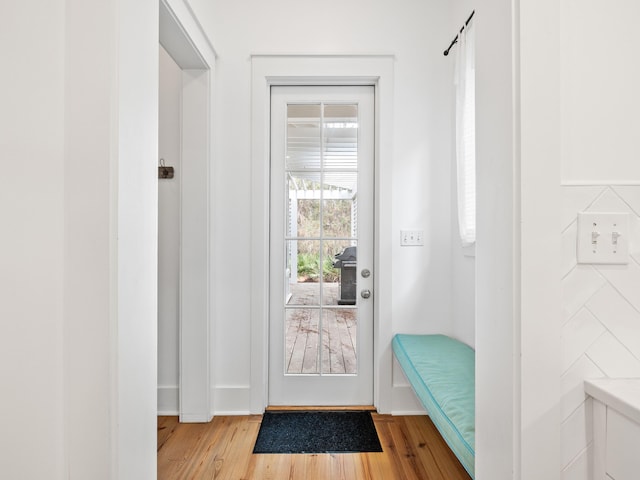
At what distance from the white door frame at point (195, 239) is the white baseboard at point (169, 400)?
8 centimetres

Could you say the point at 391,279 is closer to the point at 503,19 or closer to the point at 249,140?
the point at 249,140

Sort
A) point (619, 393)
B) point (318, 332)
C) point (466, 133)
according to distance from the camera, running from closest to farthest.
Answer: point (619, 393)
point (466, 133)
point (318, 332)

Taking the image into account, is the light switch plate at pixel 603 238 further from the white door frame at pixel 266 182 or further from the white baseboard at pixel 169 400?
the white baseboard at pixel 169 400

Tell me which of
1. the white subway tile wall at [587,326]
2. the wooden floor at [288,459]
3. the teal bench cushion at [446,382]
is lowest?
the wooden floor at [288,459]

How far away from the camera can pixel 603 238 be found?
0.81 metres

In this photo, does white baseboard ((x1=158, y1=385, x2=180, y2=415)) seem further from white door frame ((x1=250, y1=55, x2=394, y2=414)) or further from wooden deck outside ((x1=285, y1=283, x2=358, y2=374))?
wooden deck outside ((x1=285, y1=283, x2=358, y2=374))

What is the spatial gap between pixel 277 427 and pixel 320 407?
358 millimetres

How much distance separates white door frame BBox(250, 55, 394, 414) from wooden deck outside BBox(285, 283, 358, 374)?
0.64 feet

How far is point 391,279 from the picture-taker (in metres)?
2.39

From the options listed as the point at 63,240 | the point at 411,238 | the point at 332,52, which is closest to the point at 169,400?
the point at 63,240

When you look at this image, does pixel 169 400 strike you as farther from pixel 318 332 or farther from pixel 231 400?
pixel 318 332

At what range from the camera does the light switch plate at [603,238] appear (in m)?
0.81

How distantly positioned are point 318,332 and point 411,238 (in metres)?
0.87

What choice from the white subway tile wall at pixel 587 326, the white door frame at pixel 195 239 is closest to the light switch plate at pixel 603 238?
the white subway tile wall at pixel 587 326
